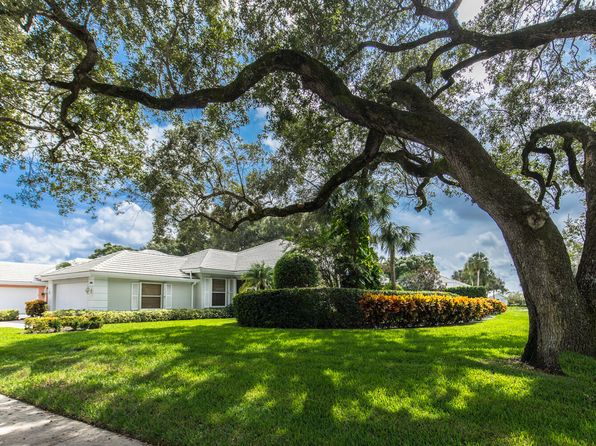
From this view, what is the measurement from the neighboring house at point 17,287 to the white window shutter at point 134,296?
42.7ft

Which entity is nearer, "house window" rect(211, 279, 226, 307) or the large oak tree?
the large oak tree

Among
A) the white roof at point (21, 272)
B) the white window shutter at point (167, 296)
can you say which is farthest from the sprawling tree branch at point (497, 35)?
the white roof at point (21, 272)

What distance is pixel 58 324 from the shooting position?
44.3 feet

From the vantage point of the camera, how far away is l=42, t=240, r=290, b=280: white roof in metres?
21.1

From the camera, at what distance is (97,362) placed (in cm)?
699

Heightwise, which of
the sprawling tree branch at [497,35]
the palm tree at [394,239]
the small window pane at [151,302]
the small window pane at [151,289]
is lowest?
the small window pane at [151,302]

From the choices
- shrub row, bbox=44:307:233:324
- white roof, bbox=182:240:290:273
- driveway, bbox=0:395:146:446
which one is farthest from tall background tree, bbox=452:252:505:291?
driveway, bbox=0:395:146:446

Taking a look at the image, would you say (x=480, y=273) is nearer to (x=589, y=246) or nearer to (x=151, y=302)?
(x=151, y=302)

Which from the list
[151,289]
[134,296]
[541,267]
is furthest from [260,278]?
[541,267]

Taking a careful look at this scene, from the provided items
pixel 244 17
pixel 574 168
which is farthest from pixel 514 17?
pixel 244 17

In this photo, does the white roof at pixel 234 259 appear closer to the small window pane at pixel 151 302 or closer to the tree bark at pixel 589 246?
the small window pane at pixel 151 302

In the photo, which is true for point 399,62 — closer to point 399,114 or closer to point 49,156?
point 399,114

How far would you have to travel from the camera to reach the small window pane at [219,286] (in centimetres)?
2474

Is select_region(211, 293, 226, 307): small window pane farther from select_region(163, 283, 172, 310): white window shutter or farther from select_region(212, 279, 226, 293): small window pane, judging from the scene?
select_region(163, 283, 172, 310): white window shutter
